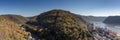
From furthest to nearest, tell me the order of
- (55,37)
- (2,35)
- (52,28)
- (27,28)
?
(27,28), (52,28), (55,37), (2,35)

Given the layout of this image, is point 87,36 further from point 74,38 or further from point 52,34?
point 52,34

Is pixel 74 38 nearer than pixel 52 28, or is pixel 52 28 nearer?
pixel 74 38

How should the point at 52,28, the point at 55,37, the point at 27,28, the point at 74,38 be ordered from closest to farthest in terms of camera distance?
the point at 74,38 < the point at 55,37 < the point at 52,28 < the point at 27,28

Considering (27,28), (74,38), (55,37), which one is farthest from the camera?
(27,28)

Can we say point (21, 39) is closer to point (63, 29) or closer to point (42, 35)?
point (42, 35)

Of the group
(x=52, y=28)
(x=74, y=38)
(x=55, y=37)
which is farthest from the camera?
(x=52, y=28)

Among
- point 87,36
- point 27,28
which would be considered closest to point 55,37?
point 87,36

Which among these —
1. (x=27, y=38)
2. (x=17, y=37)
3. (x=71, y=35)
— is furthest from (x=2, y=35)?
(x=71, y=35)

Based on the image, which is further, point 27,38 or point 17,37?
point 27,38
